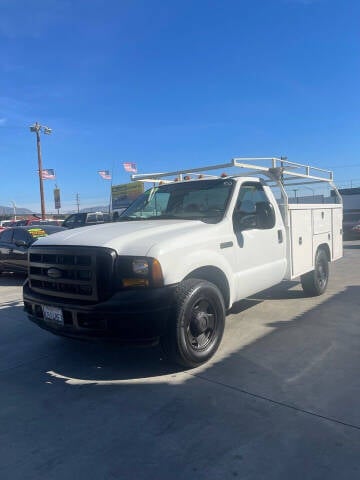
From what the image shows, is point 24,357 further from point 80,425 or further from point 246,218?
point 246,218

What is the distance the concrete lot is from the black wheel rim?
258mm

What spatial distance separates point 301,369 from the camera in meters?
3.89

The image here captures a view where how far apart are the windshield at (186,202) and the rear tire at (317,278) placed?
9.29ft

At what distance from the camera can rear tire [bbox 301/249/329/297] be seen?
685 centimetres

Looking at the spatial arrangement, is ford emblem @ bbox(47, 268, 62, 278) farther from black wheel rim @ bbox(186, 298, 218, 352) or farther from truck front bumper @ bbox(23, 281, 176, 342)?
black wheel rim @ bbox(186, 298, 218, 352)

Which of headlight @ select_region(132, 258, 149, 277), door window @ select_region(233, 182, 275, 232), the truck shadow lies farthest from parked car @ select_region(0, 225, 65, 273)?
headlight @ select_region(132, 258, 149, 277)

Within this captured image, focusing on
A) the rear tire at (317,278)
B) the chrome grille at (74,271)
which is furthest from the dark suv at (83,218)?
the chrome grille at (74,271)

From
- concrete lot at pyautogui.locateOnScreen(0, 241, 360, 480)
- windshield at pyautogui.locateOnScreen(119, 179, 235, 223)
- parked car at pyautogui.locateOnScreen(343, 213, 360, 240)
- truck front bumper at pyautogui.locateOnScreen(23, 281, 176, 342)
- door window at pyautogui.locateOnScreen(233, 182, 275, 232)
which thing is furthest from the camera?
parked car at pyautogui.locateOnScreen(343, 213, 360, 240)

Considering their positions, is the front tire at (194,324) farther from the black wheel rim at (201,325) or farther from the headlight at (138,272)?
the headlight at (138,272)

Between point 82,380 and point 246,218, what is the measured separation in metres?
2.68

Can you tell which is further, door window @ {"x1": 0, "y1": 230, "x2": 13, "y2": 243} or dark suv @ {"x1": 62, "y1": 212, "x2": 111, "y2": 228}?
dark suv @ {"x1": 62, "y1": 212, "x2": 111, "y2": 228}

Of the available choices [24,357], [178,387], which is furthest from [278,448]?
[24,357]

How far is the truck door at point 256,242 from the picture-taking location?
4.75m

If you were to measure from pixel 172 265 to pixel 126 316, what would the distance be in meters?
0.65
